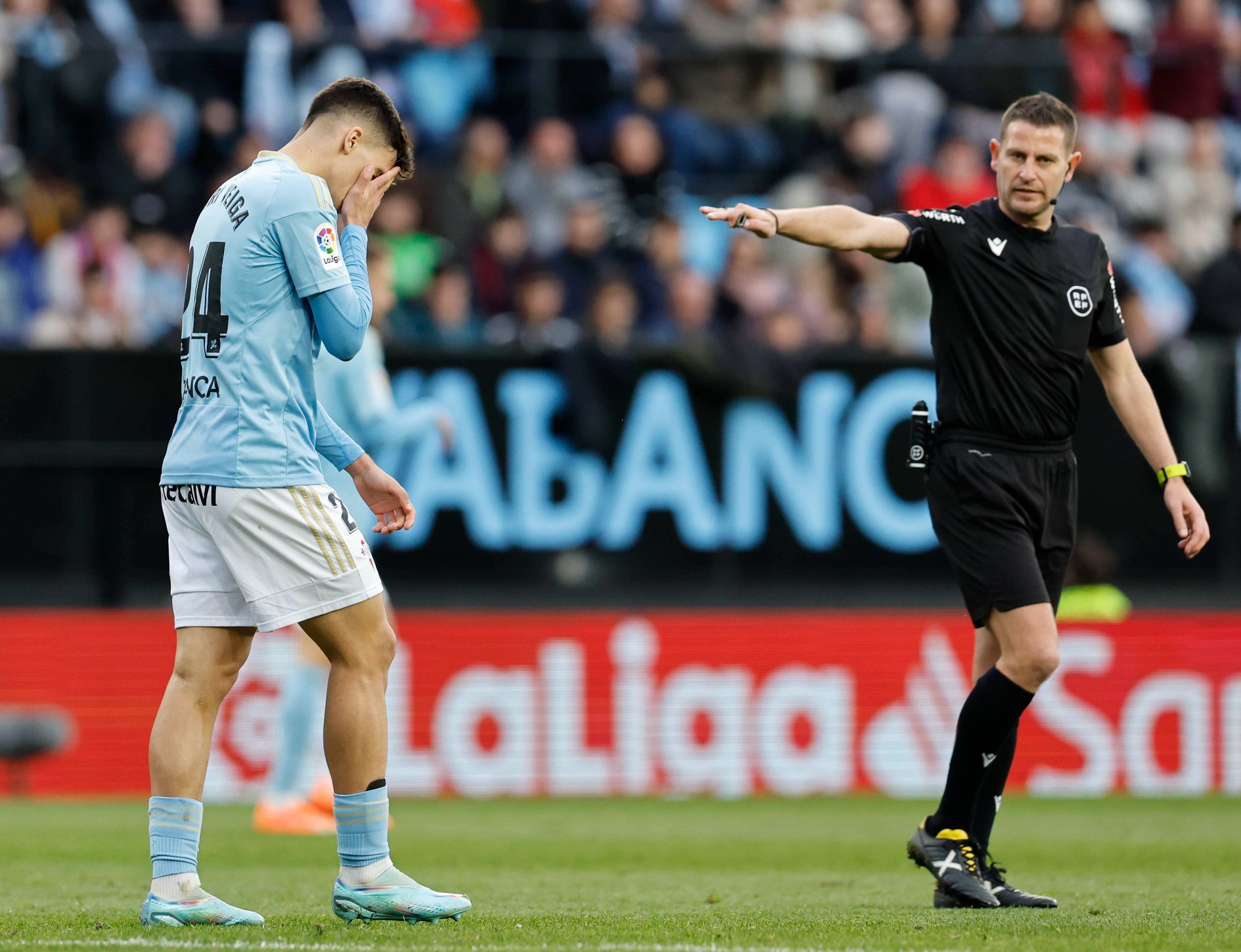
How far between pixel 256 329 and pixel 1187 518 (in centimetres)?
322

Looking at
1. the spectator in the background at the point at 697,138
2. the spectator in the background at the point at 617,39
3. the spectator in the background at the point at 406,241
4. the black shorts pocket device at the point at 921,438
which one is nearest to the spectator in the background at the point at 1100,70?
the spectator in the background at the point at 697,138

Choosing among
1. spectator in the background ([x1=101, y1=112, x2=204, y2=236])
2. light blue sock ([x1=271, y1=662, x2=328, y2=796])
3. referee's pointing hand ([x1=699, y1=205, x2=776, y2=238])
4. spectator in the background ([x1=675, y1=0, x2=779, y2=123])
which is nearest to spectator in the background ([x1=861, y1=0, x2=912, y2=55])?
spectator in the background ([x1=675, y1=0, x2=779, y2=123])

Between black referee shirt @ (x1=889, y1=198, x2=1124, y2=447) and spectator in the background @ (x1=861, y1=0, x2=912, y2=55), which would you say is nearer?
black referee shirt @ (x1=889, y1=198, x2=1124, y2=447)

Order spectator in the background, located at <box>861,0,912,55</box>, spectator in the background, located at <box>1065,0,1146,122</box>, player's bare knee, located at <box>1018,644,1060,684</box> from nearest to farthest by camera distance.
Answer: player's bare knee, located at <box>1018,644,1060,684</box> → spectator in the background, located at <box>1065,0,1146,122</box> → spectator in the background, located at <box>861,0,912,55</box>

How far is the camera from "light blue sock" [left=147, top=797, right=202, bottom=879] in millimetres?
5266

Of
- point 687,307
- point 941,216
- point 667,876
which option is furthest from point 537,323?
point 941,216

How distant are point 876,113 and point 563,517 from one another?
4.82 m

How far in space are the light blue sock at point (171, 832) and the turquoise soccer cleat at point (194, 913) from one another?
83 mm

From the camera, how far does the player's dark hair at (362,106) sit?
5.45m

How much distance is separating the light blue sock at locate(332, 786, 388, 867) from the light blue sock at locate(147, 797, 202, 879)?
0.41m

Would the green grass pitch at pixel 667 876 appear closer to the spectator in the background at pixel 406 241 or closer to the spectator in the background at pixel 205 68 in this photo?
→ the spectator in the background at pixel 406 241

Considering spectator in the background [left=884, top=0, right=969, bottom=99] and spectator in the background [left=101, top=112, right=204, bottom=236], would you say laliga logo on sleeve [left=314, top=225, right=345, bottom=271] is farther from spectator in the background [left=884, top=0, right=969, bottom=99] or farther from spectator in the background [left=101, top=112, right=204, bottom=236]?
→ spectator in the background [left=884, top=0, right=969, bottom=99]

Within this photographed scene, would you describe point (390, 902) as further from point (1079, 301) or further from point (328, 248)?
point (1079, 301)

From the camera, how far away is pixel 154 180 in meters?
13.0
